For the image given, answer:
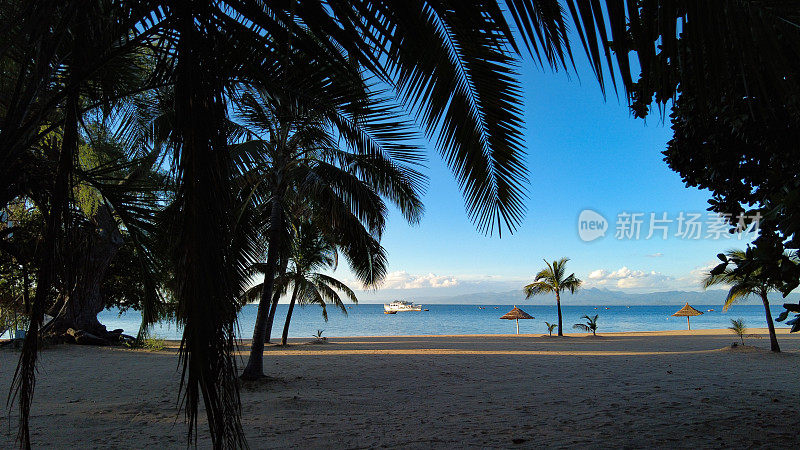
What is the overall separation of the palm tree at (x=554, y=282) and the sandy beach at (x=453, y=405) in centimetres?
1072

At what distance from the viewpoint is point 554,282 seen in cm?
2167

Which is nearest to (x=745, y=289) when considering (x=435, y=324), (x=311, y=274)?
(x=311, y=274)

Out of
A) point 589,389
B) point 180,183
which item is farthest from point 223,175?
point 589,389

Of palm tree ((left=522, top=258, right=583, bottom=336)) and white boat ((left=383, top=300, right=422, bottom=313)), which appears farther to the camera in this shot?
white boat ((left=383, top=300, right=422, bottom=313))

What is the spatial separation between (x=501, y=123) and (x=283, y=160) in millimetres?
5985

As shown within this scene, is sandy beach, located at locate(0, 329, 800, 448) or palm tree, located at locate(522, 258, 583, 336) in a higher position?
palm tree, located at locate(522, 258, 583, 336)

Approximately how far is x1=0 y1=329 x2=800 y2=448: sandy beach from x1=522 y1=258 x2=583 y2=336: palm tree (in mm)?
10720

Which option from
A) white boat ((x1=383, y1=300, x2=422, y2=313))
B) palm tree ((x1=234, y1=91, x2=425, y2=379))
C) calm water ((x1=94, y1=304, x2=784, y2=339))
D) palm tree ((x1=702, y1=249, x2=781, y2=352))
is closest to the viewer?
palm tree ((x1=234, y1=91, x2=425, y2=379))

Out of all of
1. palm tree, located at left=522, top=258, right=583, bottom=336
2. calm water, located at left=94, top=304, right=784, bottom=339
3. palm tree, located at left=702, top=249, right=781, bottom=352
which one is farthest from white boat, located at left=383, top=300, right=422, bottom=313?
palm tree, located at left=702, top=249, right=781, bottom=352

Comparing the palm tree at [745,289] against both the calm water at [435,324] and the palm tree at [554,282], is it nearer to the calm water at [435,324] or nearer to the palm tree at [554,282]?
the palm tree at [554,282]

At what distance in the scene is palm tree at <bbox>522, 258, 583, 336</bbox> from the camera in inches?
837

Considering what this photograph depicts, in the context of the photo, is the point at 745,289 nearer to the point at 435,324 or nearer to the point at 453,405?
the point at 453,405

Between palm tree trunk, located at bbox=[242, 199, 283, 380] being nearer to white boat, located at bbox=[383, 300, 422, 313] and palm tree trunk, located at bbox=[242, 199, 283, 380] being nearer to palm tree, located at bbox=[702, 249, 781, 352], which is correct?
palm tree, located at bbox=[702, 249, 781, 352]

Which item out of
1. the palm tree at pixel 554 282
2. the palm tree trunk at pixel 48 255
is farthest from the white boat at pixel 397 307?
the palm tree trunk at pixel 48 255
